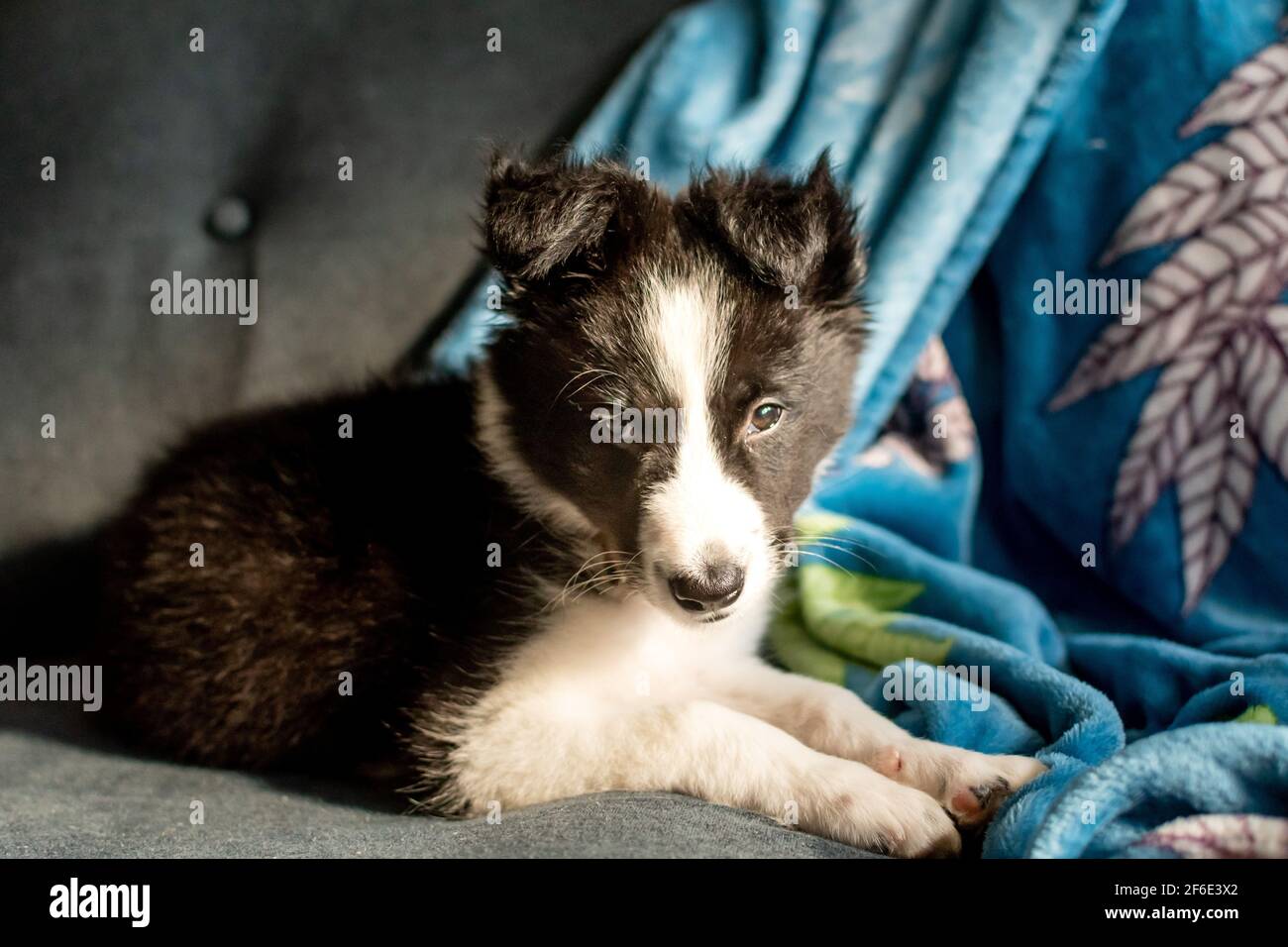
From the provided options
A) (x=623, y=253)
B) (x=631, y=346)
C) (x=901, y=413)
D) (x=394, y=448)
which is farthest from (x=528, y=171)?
(x=901, y=413)

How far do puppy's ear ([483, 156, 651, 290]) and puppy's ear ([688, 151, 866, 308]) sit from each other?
0.56ft

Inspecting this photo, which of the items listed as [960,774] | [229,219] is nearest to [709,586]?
[960,774]

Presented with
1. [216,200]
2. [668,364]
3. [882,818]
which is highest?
[216,200]

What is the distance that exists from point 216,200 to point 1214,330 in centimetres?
267

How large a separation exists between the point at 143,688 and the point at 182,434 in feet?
2.24

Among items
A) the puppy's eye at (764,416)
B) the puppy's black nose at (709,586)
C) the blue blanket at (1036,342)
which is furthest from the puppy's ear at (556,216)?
the blue blanket at (1036,342)

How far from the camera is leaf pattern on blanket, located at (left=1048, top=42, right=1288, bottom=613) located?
2.49m

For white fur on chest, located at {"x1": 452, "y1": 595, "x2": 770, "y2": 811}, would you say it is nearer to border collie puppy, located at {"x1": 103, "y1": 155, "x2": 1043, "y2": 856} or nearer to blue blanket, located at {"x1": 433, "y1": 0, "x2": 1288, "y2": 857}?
border collie puppy, located at {"x1": 103, "y1": 155, "x2": 1043, "y2": 856}

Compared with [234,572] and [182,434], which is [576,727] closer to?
[234,572]

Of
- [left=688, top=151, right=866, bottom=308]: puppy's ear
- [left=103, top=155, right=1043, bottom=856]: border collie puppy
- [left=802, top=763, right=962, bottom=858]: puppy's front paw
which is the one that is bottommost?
[left=802, top=763, right=962, bottom=858]: puppy's front paw

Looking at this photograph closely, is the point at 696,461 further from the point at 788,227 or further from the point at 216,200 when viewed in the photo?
the point at 216,200

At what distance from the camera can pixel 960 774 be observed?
197cm

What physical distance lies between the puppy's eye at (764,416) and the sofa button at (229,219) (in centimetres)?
180

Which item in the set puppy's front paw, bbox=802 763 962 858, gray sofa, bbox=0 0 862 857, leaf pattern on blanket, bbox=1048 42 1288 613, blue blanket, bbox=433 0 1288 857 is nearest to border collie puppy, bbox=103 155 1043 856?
puppy's front paw, bbox=802 763 962 858
